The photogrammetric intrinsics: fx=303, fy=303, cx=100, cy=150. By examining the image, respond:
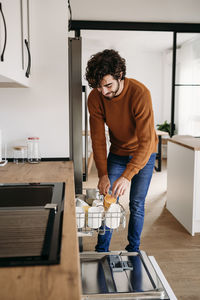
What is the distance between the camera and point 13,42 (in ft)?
4.52

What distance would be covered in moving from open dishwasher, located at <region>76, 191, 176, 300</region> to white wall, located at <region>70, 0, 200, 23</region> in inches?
126

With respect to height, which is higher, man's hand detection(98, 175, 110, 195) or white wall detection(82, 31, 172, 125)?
white wall detection(82, 31, 172, 125)

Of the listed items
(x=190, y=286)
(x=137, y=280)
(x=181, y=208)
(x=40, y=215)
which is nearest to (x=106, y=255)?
(x=137, y=280)

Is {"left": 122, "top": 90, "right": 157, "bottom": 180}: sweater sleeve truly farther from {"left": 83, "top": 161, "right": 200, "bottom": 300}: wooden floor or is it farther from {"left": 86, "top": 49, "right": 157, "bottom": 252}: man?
{"left": 83, "top": 161, "right": 200, "bottom": 300}: wooden floor

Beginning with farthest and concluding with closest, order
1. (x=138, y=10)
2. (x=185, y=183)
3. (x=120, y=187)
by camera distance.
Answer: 1. (x=138, y=10)
2. (x=185, y=183)
3. (x=120, y=187)

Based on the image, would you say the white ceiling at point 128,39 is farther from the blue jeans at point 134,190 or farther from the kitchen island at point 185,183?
the blue jeans at point 134,190

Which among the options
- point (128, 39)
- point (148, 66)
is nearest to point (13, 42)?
point (128, 39)

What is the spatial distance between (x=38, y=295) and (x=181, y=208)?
2.63 meters

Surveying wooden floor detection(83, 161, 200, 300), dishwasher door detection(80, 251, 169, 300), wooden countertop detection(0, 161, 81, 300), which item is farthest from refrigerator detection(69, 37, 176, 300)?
wooden countertop detection(0, 161, 81, 300)

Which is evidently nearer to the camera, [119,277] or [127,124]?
[119,277]

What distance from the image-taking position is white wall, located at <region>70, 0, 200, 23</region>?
13.1 ft

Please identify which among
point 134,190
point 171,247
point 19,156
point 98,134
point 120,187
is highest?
point 98,134

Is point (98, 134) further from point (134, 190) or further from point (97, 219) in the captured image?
point (97, 219)

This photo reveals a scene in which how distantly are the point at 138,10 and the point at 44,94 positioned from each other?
269 centimetres
